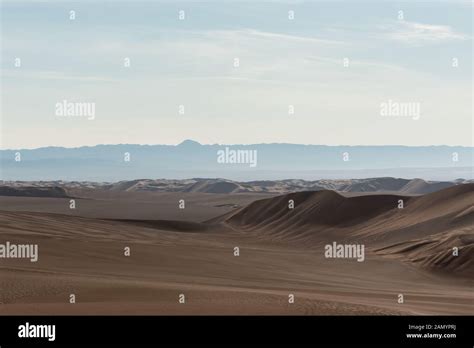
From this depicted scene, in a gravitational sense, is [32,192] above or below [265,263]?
above

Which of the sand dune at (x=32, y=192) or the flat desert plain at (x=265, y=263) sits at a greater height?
the sand dune at (x=32, y=192)

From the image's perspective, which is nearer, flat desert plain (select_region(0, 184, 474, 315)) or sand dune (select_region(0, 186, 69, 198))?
flat desert plain (select_region(0, 184, 474, 315))

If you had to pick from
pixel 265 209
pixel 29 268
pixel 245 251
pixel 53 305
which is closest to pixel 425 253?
pixel 245 251

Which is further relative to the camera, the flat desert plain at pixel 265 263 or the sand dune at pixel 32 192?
the sand dune at pixel 32 192

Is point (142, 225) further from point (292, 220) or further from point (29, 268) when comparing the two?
point (29, 268)

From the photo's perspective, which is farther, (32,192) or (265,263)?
(32,192)

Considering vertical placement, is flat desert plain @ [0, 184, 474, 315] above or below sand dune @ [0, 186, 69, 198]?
below
